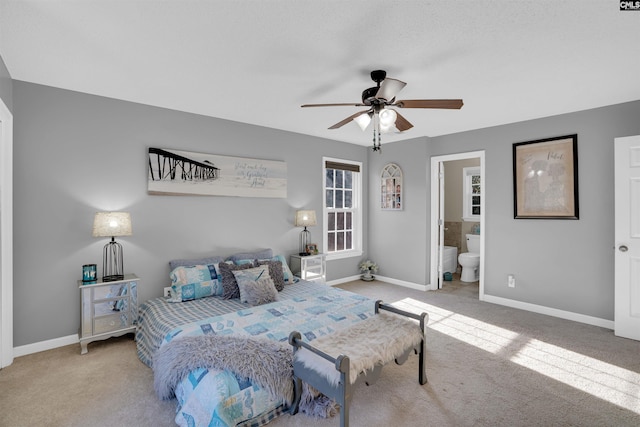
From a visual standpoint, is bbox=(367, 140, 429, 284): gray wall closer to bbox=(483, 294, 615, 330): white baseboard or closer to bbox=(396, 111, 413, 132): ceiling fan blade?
bbox=(483, 294, 615, 330): white baseboard

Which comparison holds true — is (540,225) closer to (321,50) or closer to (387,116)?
(387,116)

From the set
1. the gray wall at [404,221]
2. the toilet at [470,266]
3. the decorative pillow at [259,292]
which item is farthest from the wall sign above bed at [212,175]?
the toilet at [470,266]

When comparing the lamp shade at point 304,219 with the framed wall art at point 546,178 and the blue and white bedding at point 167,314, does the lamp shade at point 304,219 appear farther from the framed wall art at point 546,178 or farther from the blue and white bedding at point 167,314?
the framed wall art at point 546,178

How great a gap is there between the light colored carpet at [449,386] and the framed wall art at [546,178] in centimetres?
143

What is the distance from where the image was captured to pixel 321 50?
2.27 meters

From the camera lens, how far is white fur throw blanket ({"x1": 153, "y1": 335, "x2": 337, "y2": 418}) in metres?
1.89

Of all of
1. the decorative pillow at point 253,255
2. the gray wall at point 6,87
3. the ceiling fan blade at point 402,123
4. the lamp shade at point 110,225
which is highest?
the gray wall at point 6,87

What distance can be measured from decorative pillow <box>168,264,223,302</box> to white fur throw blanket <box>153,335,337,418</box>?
3.49 ft

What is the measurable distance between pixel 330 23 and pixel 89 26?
156 cm

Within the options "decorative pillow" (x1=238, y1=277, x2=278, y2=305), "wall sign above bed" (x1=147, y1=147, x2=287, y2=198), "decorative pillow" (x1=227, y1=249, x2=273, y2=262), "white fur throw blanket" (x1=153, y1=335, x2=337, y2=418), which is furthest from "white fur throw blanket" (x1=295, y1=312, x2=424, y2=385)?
"wall sign above bed" (x1=147, y1=147, x2=287, y2=198)

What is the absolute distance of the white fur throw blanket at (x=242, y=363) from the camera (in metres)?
1.89

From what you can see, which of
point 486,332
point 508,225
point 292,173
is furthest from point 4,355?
point 508,225

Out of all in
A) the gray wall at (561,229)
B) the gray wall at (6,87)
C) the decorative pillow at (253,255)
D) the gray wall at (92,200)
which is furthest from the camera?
the decorative pillow at (253,255)

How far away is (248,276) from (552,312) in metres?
3.78
